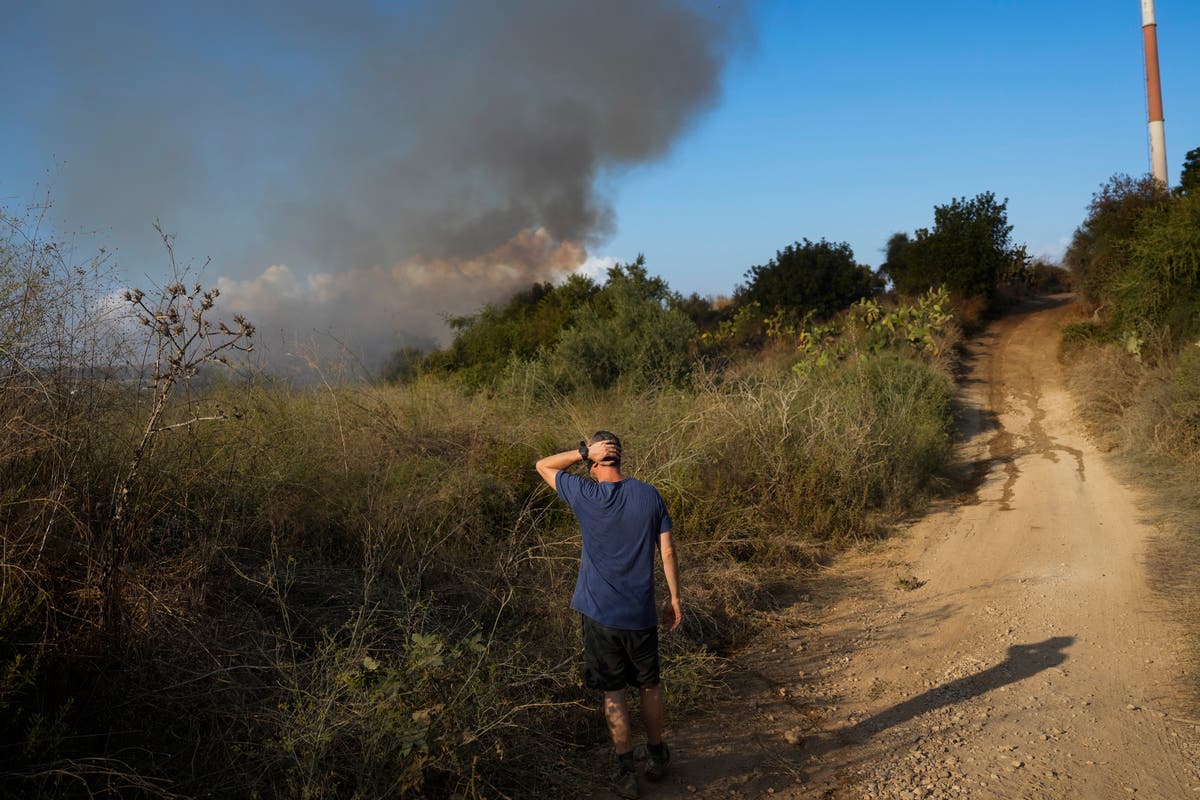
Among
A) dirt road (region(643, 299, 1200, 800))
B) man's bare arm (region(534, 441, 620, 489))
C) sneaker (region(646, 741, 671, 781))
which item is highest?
man's bare arm (region(534, 441, 620, 489))

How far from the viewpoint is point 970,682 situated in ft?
17.8

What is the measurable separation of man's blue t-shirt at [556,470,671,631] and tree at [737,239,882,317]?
2110cm

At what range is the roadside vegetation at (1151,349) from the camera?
910cm

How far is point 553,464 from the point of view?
4559 mm

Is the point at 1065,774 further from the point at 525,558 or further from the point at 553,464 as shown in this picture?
the point at 525,558

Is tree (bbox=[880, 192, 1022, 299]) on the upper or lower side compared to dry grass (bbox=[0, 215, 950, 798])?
upper

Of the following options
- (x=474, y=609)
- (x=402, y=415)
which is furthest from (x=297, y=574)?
(x=402, y=415)

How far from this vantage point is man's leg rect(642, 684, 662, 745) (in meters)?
4.21

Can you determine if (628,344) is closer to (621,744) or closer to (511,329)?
(511,329)

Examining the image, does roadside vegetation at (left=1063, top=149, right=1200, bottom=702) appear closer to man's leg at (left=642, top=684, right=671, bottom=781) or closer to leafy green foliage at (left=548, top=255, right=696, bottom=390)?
man's leg at (left=642, top=684, right=671, bottom=781)

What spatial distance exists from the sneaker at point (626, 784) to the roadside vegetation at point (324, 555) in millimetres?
249

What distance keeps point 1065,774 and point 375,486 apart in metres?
4.99

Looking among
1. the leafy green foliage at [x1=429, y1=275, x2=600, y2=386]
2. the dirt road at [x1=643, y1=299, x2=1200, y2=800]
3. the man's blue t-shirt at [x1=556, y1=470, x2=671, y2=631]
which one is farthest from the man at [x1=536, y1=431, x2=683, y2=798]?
the leafy green foliage at [x1=429, y1=275, x2=600, y2=386]

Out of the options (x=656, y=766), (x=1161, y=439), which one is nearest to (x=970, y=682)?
(x=656, y=766)
